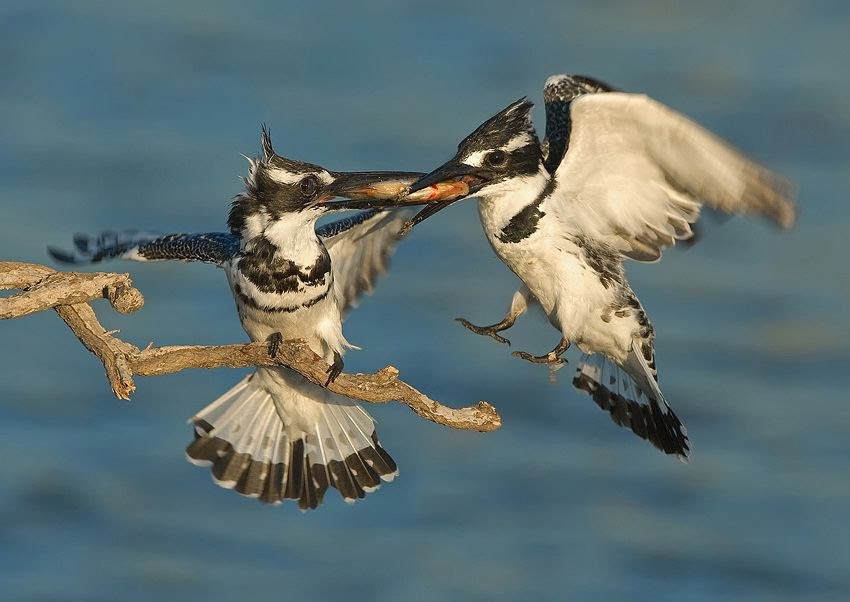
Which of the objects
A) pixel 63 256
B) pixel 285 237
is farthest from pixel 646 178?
pixel 63 256

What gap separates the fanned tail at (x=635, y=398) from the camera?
6566 mm

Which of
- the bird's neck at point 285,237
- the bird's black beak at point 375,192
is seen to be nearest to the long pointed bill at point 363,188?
the bird's black beak at point 375,192

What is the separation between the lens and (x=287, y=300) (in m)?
5.85

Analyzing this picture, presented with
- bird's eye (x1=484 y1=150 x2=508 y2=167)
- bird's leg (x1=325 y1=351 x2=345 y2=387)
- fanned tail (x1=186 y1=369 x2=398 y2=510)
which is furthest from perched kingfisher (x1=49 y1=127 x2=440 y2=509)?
bird's eye (x1=484 y1=150 x2=508 y2=167)

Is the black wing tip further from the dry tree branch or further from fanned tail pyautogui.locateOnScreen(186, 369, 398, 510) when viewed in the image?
the dry tree branch

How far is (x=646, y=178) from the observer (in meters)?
5.96

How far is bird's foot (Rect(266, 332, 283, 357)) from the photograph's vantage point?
572 centimetres

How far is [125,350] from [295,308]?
875mm

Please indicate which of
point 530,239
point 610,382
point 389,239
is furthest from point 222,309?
point 530,239

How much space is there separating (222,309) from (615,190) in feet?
17.0

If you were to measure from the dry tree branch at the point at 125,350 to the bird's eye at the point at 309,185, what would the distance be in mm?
805

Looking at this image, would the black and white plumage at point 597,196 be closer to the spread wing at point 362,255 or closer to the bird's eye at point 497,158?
the bird's eye at point 497,158

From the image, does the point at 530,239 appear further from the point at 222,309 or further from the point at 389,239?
the point at 222,309

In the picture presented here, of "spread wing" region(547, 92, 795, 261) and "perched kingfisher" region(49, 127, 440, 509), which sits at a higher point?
"spread wing" region(547, 92, 795, 261)
